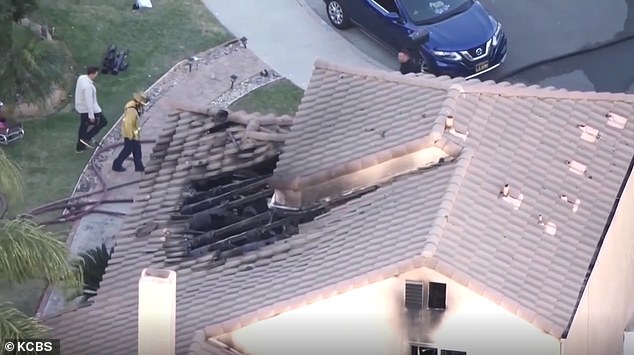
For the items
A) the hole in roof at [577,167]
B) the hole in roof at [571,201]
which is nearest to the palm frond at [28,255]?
the hole in roof at [571,201]

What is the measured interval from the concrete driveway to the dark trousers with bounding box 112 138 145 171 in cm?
547

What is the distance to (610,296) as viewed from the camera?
1936 centimetres

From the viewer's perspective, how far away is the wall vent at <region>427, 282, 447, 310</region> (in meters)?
16.8

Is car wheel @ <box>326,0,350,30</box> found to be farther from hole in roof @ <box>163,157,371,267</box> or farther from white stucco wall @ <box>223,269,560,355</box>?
white stucco wall @ <box>223,269,560,355</box>

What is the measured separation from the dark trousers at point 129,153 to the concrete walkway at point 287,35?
3.91 metres

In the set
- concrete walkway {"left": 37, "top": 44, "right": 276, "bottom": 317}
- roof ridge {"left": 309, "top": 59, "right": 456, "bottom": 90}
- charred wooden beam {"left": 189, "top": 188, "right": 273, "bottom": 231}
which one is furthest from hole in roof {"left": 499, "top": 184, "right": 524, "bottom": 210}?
concrete walkway {"left": 37, "top": 44, "right": 276, "bottom": 317}

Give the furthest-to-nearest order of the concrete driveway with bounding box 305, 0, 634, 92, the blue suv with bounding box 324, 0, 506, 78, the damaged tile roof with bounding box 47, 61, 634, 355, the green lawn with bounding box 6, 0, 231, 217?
the concrete driveway with bounding box 305, 0, 634, 92, the blue suv with bounding box 324, 0, 506, 78, the green lawn with bounding box 6, 0, 231, 217, the damaged tile roof with bounding box 47, 61, 634, 355

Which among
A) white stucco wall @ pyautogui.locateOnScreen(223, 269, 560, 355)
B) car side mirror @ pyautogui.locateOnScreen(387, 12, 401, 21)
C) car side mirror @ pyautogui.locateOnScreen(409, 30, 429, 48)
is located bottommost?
white stucco wall @ pyautogui.locateOnScreen(223, 269, 560, 355)

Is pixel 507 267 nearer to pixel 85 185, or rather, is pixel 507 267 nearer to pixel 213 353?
pixel 213 353

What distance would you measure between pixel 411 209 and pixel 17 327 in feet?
16.0

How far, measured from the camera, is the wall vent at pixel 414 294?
55.1 feet

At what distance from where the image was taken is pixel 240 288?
59.3 feet

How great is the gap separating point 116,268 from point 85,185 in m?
5.11

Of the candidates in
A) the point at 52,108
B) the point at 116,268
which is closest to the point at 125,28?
the point at 52,108
